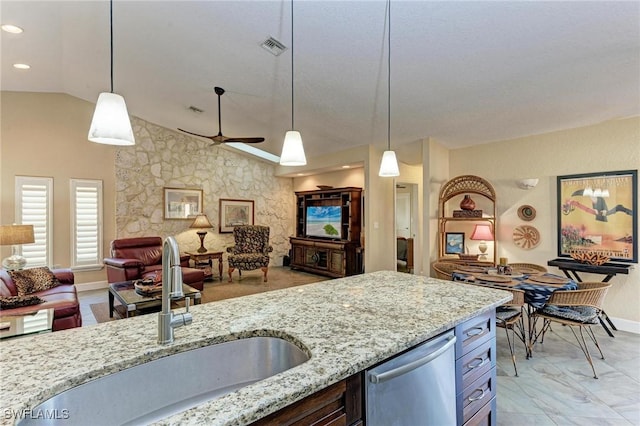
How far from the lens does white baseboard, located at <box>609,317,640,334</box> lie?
362cm

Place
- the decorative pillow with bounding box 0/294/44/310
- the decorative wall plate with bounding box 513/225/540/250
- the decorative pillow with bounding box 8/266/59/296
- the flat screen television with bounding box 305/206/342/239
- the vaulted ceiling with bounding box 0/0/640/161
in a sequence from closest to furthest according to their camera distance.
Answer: the vaulted ceiling with bounding box 0/0/640/161 < the decorative pillow with bounding box 0/294/44/310 < the decorative pillow with bounding box 8/266/59/296 < the decorative wall plate with bounding box 513/225/540/250 < the flat screen television with bounding box 305/206/342/239

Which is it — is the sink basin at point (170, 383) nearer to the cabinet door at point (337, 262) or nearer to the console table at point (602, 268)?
the console table at point (602, 268)

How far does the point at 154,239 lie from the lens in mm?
5555

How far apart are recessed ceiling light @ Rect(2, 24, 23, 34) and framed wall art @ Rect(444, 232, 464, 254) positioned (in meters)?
5.97

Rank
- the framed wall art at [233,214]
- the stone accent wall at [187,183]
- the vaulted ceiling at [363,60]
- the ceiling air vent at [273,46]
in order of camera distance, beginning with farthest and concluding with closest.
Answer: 1. the framed wall art at [233,214]
2. the stone accent wall at [187,183]
3. the ceiling air vent at [273,46]
4. the vaulted ceiling at [363,60]

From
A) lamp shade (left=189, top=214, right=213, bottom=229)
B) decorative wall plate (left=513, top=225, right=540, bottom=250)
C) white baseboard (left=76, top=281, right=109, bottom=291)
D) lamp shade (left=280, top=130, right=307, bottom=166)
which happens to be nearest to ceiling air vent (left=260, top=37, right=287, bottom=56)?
lamp shade (left=280, top=130, right=307, bottom=166)

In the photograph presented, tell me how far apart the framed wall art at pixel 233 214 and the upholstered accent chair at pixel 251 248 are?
71 cm

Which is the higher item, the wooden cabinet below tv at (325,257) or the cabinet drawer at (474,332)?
the cabinet drawer at (474,332)

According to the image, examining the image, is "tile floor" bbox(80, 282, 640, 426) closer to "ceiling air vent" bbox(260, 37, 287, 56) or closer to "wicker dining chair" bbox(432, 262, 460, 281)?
"wicker dining chair" bbox(432, 262, 460, 281)

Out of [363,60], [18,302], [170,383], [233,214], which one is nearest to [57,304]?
[18,302]

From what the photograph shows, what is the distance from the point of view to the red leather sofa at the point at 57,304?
2824 millimetres

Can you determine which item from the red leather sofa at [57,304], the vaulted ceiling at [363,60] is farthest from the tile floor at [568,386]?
the red leather sofa at [57,304]

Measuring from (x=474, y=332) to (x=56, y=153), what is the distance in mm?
6597

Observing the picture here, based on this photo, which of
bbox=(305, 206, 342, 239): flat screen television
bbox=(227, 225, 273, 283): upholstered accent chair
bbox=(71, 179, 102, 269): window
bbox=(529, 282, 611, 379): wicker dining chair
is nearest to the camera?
bbox=(529, 282, 611, 379): wicker dining chair
